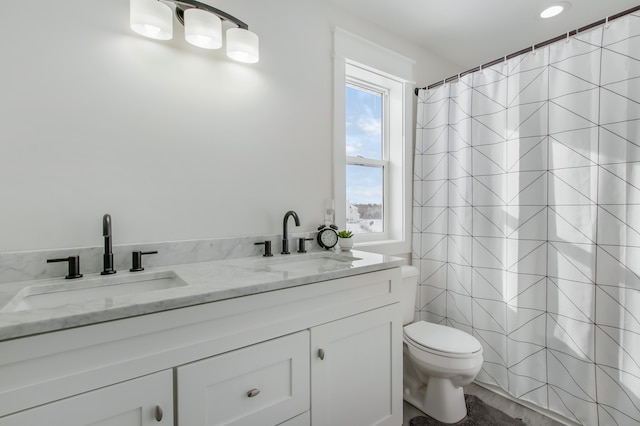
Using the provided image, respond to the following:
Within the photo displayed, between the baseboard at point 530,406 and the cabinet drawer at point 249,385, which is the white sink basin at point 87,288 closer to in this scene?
the cabinet drawer at point 249,385

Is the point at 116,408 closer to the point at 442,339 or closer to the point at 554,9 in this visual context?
the point at 442,339

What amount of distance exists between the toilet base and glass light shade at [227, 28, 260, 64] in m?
1.93

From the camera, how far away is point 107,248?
3.68ft

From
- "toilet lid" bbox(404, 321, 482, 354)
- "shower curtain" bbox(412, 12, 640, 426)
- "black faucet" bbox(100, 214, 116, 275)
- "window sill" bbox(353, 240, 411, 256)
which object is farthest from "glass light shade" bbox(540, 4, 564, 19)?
"black faucet" bbox(100, 214, 116, 275)

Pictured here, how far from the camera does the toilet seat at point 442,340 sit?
59.9 inches

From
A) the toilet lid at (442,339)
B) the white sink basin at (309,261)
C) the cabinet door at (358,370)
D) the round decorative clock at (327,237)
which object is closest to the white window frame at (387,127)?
the round decorative clock at (327,237)

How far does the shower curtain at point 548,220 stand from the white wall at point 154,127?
93 cm

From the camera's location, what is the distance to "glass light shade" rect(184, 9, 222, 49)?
1.27 metres

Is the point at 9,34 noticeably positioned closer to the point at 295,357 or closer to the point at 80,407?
the point at 80,407

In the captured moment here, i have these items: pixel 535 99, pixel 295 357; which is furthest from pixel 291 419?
pixel 535 99

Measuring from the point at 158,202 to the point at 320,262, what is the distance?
0.83 meters

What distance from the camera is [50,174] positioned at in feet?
3.62

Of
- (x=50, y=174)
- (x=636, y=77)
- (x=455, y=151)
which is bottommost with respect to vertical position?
(x=50, y=174)

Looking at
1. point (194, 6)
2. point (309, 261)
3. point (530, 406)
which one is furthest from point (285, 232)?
point (530, 406)
